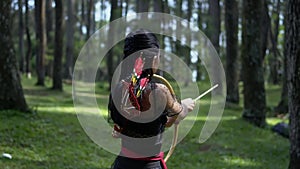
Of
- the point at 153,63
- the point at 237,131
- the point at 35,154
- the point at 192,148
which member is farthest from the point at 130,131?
the point at 237,131

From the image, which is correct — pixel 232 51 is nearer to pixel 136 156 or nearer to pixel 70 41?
pixel 70 41

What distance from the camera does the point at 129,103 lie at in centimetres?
321

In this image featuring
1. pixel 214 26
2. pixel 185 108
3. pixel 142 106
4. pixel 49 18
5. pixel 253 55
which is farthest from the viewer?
pixel 49 18

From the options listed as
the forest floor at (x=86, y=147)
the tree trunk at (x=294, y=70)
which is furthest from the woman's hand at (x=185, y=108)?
the forest floor at (x=86, y=147)

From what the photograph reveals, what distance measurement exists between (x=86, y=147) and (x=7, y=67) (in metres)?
2.46

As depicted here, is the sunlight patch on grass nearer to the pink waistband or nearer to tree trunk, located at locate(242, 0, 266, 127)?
tree trunk, located at locate(242, 0, 266, 127)

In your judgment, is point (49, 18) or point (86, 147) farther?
point (49, 18)

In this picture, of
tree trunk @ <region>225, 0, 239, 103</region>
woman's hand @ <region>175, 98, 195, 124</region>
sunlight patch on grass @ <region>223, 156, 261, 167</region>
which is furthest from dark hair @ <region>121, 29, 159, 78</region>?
tree trunk @ <region>225, 0, 239, 103</region>

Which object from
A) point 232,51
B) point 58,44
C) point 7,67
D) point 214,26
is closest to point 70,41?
point 58,44

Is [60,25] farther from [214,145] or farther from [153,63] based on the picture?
[153,63]

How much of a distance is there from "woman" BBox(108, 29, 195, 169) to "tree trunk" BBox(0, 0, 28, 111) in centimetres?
695

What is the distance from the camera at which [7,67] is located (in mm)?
9820

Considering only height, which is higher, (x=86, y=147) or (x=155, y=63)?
(x=155, y=63)

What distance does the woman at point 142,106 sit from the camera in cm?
319
